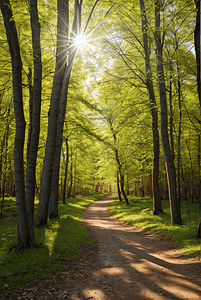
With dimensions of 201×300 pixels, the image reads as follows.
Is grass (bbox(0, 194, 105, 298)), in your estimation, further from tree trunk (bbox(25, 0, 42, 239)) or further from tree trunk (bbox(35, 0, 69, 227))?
tree trunk (bbox(35, 0, 69, 227))

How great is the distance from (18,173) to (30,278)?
2.27 metres

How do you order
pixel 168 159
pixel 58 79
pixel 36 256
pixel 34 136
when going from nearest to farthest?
pixel 36 256 < pixel 34 136 < pixel 58 79 < pixel 168 159

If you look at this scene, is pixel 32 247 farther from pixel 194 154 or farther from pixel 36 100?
pixel 194 154

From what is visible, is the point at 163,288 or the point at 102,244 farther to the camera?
the point at 102,244

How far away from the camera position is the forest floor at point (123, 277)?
3127mm

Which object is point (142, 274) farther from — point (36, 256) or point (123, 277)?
point (36, 256)

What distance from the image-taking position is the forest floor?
123 inches

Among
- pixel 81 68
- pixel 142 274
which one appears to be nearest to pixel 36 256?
pixel 142 274

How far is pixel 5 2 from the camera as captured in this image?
443 centimetres

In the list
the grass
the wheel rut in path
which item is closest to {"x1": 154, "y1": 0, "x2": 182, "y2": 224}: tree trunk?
the wheel rut in path

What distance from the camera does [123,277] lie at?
3.72 meters

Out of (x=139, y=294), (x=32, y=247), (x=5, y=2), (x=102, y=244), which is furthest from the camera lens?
(x=102, y=244)

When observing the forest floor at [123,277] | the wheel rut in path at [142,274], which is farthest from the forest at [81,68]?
the wheel rut in path at [142,274]

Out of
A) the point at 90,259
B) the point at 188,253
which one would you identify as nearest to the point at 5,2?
the point at 90,259
